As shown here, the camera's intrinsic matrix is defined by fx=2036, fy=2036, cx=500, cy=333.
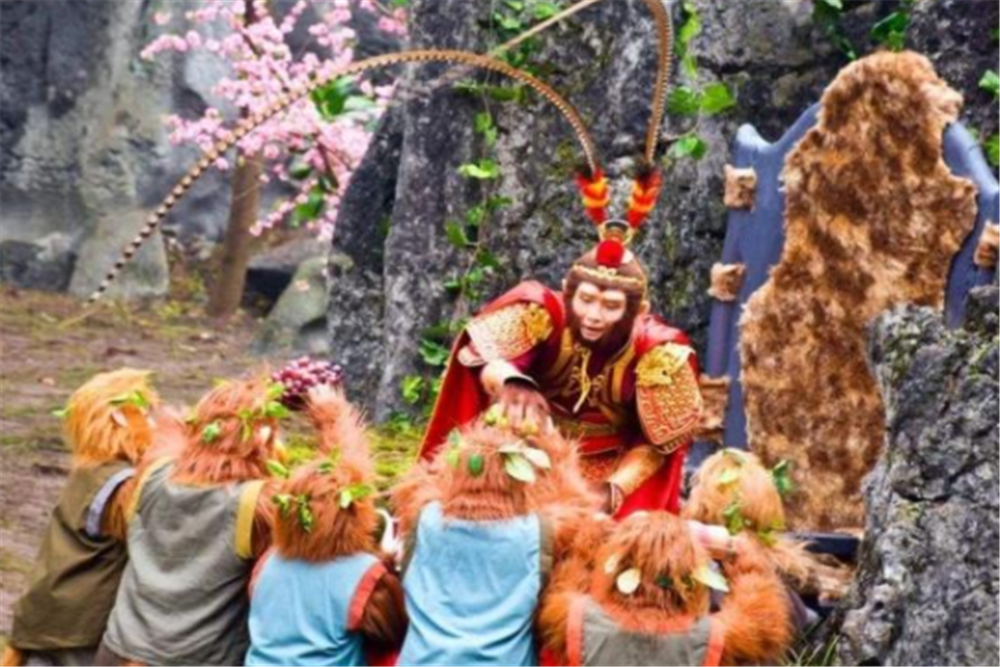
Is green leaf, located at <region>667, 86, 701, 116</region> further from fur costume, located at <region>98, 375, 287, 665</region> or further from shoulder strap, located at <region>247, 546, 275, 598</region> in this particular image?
shoulder strap, located at <region>247, 546, 275, 598</region>

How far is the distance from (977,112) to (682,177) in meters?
1.28

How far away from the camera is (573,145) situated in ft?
23.9

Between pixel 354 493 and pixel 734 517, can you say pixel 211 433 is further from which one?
pixel 734 517

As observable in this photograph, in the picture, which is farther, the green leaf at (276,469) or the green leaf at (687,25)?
the green leaf at (687,25)

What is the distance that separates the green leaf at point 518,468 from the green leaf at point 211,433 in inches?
30.1

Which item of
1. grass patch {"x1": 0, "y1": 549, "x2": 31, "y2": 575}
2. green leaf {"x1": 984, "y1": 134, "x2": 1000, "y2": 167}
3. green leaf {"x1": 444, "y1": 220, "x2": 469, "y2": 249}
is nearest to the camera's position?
green leaf {"x1": 984, "y1": 134, "x2": 1000, "y2": 167}

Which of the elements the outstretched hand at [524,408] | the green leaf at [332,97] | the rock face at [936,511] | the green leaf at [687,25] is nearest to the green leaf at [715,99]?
the green leaf at [687,25]

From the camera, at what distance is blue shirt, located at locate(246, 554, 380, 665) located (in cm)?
474

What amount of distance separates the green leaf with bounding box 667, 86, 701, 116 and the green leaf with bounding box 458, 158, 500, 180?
69 cm

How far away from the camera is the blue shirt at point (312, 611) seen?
187 inches

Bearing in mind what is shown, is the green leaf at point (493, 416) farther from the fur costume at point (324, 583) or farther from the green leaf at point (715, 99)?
the green leaf at point (715, 99)

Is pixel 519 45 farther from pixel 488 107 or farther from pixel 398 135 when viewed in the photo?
pixel 398 135

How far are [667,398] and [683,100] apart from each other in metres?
2.07

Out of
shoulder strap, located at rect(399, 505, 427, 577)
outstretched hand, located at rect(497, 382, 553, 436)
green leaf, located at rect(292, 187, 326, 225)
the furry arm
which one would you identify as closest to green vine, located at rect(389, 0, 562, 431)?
green leaf, located at rect(292, 187, 326, 225)
